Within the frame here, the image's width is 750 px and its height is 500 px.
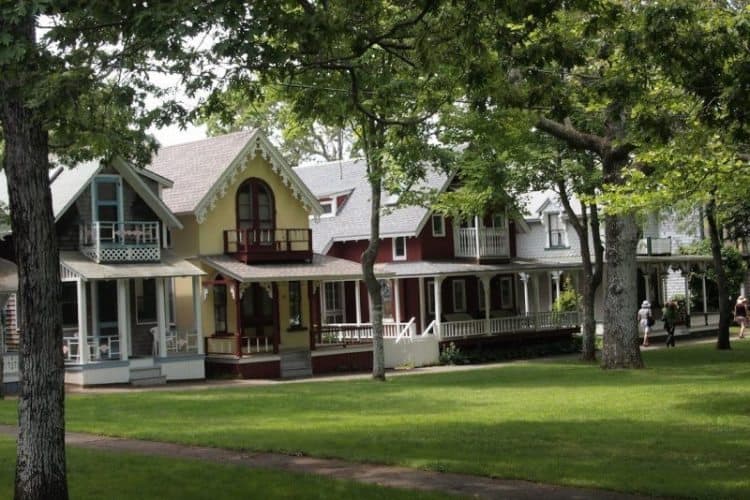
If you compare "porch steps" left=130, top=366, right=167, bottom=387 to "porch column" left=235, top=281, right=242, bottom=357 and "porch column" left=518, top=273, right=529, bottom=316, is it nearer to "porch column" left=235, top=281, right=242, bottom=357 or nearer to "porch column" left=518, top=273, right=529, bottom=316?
"porch column" left=235, top=281, right=242, bottom=357

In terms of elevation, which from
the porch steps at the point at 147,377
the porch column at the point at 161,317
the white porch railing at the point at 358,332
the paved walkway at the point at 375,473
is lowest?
the paved walkway at the point at 375,473

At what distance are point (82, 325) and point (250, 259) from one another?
23.9ft

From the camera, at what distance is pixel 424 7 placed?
11094mm

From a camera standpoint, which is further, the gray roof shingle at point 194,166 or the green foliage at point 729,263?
the green foliage at point 729,263

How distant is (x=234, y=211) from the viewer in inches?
1494

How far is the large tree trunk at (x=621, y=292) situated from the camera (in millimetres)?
28766

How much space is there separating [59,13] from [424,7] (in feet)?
12.2

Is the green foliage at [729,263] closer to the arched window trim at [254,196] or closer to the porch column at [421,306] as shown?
the porch column at [421,306]

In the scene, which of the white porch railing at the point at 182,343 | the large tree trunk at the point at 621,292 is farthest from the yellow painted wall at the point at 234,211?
the large tree trunk at the point at 621,292

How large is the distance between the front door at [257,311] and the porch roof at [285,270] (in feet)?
5.61

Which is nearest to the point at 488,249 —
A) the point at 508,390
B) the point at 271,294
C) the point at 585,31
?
the point at 271,294

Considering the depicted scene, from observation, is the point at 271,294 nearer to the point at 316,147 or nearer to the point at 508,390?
the point at 508,390

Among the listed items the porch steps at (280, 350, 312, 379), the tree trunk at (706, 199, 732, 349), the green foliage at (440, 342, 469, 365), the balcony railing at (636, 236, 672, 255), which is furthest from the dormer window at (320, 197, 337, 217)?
the tree trunk at (706, 199, 732, 349)

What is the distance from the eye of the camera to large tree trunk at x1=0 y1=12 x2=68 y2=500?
10164 millimetres
